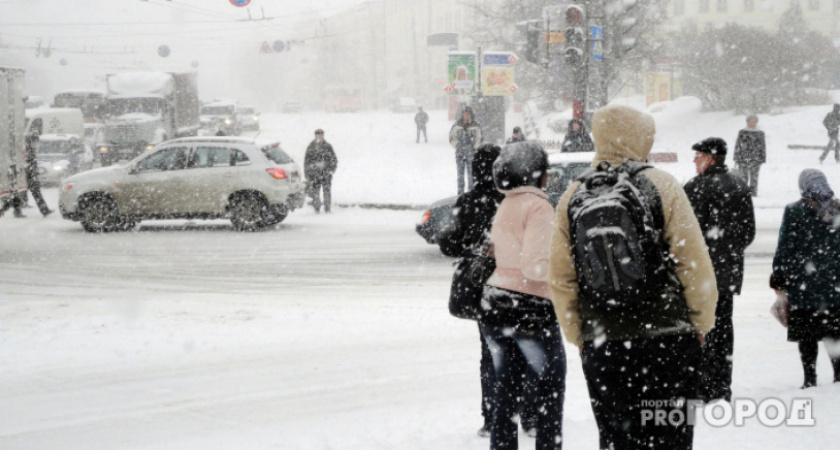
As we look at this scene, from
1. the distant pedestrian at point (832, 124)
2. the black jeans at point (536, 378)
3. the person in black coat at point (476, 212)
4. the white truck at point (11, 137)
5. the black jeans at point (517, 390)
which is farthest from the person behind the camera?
the distant pedestrian at point (832, 124)

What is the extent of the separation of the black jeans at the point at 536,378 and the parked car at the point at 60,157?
82.8 feet

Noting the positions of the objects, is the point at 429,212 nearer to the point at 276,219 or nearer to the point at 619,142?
the point at 276,219

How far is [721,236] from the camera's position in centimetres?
549

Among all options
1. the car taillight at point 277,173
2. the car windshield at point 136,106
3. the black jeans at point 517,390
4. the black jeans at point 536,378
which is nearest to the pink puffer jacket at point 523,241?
the black jeans at point 536,378

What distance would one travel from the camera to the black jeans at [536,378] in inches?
163

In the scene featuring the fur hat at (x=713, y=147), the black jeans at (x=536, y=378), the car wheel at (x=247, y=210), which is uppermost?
the fur hat at (x=713, y=147)

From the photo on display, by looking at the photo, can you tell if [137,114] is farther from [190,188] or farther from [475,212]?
A: [475,212]

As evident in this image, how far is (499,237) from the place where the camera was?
4.17 m

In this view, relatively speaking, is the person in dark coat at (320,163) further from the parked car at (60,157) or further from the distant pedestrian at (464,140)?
the parked car at (60,157)

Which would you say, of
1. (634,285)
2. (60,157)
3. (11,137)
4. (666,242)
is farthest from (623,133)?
(60,157)

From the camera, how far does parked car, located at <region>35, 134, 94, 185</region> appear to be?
87.4 feet

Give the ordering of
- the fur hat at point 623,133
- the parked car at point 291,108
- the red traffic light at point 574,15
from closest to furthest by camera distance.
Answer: the fur hat at point 623,133 → the red traffic light at point 574,15 → the parked car at point 291,108

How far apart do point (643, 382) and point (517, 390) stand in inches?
47.6

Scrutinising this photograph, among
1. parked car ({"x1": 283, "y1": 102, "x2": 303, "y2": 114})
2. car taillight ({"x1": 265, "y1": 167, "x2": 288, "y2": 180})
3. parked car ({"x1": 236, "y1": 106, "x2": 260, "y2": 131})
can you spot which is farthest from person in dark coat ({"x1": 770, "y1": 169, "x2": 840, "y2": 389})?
parked car ({"x1": 283, "y1": 102, "x2": 303, "y2": 114})
